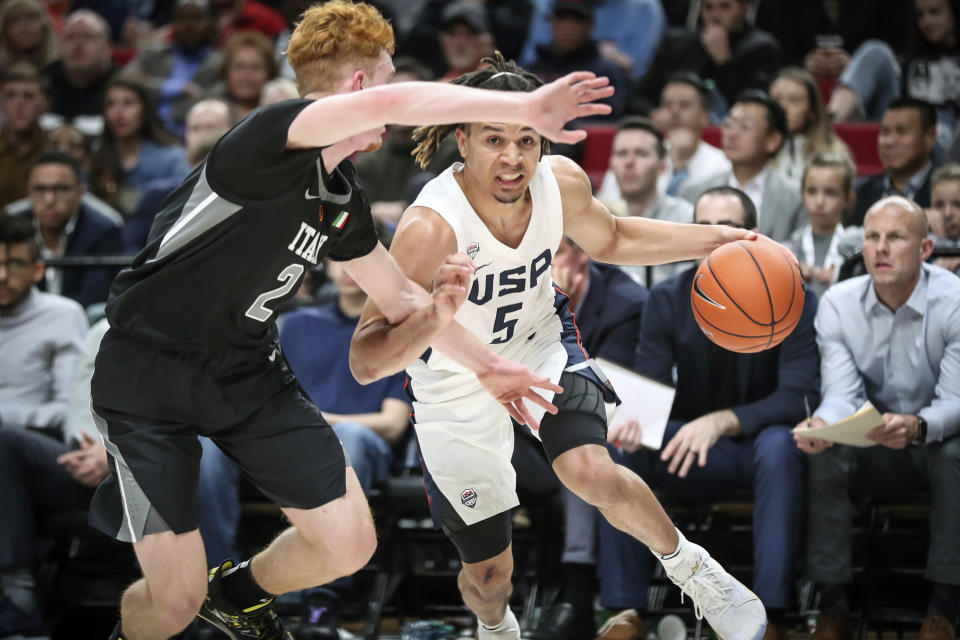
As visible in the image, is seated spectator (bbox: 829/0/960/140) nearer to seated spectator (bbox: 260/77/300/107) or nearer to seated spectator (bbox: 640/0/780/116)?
seated spectator (bbox: 640/0/780/116)

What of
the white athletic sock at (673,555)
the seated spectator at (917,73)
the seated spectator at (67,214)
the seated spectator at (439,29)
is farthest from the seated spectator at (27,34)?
the white athletic sock at (673,555)

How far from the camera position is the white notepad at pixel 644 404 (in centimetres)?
489

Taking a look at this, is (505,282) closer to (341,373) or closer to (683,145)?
(341,373)

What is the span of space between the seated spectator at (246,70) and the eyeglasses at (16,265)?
2636mm

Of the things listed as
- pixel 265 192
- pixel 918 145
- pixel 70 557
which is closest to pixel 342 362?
pixel 70 557

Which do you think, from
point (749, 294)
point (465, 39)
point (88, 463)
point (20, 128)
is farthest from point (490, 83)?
point (20, 128)

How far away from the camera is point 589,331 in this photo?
5402 millimetres

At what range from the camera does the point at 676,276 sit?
531 centimetres

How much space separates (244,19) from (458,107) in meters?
7.26

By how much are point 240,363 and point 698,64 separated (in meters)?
5.61

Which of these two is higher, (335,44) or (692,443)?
(335,44)

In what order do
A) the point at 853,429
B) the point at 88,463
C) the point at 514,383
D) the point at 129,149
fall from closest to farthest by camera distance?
the point at 514,383 < the point at 853,429 < the point at 88,463 < the point at 129,149

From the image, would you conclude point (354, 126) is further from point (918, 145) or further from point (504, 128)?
point (918, 145)

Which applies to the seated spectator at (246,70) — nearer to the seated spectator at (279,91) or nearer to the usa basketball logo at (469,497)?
the seated spectator at (279,91)
